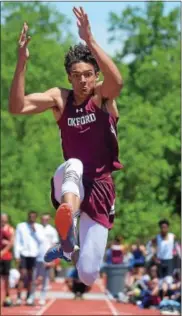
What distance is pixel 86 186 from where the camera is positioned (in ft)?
31.5

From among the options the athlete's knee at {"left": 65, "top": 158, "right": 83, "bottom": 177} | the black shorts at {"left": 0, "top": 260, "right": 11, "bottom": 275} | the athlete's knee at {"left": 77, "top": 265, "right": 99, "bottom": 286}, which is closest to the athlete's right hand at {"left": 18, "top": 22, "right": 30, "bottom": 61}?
the athlete's knee at {"left": 65, "top": 158, "right": 83, "bottom": 177}

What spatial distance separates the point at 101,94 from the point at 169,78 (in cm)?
4812

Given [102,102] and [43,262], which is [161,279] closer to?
[43,262]

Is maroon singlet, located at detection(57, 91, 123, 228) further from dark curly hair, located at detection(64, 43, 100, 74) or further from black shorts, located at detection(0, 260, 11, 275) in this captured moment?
black shorts, located at detection(0, 260, 11, 275)

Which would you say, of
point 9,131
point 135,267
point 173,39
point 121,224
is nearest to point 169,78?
point 173,39

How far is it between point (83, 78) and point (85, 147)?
595 millimetres

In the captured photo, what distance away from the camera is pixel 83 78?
9.36 meters

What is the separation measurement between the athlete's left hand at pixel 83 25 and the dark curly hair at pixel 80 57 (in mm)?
574

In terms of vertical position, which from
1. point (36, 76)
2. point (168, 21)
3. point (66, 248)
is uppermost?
point (168, 21)

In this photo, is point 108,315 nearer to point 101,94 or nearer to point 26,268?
point 26,268

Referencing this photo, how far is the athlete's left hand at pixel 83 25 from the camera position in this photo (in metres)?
8.86

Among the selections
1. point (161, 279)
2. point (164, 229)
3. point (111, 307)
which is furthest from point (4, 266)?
point (111, 307)

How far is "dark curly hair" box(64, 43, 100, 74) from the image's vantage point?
9469 millimetres

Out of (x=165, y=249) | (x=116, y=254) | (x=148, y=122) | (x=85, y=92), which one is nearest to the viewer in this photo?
(x=85, y=92)
